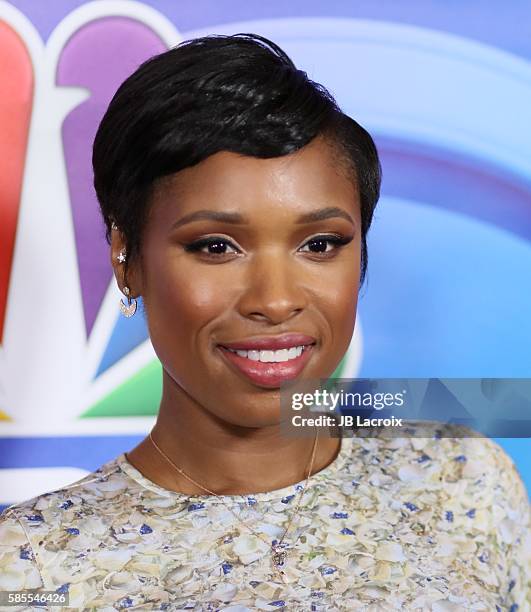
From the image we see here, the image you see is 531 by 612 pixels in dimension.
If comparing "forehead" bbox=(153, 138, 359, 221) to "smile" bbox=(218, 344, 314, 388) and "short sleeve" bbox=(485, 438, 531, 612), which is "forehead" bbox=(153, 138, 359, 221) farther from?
"short sleeve" bbox=(485, 438, 531, 612)

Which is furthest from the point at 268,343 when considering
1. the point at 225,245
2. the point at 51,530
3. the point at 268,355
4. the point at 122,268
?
the point at 51,530

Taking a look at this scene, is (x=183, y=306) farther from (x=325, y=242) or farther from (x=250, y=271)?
(x=325, y=242)

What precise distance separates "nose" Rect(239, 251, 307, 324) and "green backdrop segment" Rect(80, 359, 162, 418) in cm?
70

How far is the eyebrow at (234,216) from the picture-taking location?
4.06 ft

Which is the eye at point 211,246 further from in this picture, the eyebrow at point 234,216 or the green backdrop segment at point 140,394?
the green backdrop segment at point 140,394

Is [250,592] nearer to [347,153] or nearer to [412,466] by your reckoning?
[412,466]

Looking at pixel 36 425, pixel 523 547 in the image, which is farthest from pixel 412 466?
pixel 36 425

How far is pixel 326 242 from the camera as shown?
51.6 inches

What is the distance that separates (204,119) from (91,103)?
25.7 inches

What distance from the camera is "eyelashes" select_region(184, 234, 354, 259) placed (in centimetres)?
126

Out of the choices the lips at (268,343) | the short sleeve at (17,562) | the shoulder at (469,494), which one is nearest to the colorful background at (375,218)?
the shoulder at (469,494)

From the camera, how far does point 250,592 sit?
4.27ft

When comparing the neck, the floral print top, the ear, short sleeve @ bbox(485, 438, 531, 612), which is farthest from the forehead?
short sleeve @ bbox(485, 438, 531, 612)

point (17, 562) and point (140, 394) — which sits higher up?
point (140, 394)
